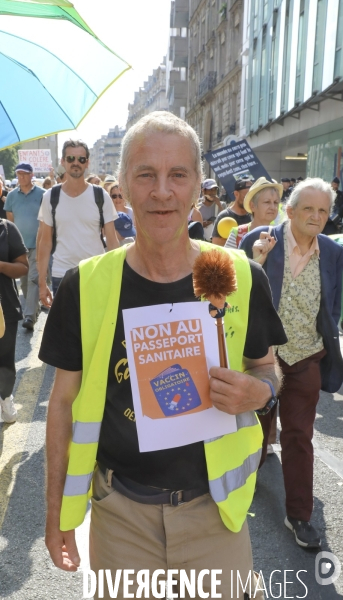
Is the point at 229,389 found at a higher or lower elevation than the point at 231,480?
higher

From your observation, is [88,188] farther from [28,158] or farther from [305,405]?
[28,158]

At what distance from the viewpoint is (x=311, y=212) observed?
12.3 feet

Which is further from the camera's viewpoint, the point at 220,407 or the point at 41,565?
the point at 41,565

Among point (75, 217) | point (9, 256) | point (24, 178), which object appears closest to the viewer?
point (9, 256)

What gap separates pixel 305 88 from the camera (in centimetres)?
2070

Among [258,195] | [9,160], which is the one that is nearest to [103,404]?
[258,195]

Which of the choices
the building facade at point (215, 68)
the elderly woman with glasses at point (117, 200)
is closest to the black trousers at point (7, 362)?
the elderly woman with glasses at point (117, 200)

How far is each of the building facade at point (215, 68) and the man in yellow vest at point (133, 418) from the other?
31.4 m

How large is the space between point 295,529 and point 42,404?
287 cm

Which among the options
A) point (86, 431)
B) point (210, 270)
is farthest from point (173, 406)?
point (210, 270)

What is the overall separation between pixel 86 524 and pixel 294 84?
2110 centimetres

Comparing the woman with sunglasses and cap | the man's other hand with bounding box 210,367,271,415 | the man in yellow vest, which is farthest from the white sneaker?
the man's other hand with bounding box 210,367,271,415

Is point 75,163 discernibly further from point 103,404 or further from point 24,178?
point 24,178

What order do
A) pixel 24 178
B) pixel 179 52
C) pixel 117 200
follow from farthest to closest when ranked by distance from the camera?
pixel 179 52, pixel 24 178, pixel 117 200
